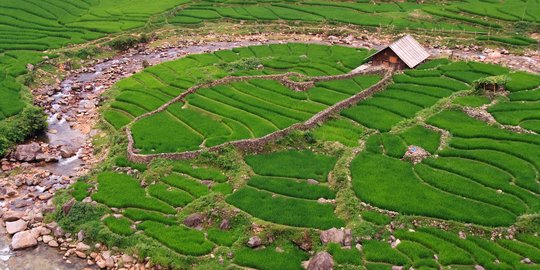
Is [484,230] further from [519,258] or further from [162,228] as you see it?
[162,228]

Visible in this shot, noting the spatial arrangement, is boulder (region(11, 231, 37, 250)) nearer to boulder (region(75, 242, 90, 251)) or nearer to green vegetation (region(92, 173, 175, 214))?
boulder (region(75, 242, 90, 251))

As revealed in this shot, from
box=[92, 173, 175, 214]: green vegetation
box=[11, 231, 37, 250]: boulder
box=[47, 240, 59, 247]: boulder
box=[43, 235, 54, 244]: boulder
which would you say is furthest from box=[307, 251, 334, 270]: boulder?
box=[11, 231, 37, 250]: boulder

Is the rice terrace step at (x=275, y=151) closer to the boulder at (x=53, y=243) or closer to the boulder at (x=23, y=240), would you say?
the boulder at (x=53, y=243)

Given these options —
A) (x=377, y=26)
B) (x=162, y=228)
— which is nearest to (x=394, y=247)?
(x=162, y=228)

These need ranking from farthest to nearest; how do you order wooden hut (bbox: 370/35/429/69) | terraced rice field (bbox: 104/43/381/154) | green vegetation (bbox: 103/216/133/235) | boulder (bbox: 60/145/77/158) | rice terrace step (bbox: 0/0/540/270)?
wooden hut (bbox: 370/35/429/69) → boulder (bbox: 60/145/77/158) → terraced rice field (bbox: 104/43/381/154) → green vegetation (bbox: 103/216/133/235) → rice terrace step (bbox: 0/0/540/270)

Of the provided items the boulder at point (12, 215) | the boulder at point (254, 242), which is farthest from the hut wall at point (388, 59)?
the boulder at point (12, 215)

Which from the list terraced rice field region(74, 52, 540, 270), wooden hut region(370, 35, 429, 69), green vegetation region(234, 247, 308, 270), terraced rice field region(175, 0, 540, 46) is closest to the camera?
green vegetation region(234, 247, 308, 270)

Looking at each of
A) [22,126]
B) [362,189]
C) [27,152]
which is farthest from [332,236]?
[22,126]

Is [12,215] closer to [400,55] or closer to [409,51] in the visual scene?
[400,55]
